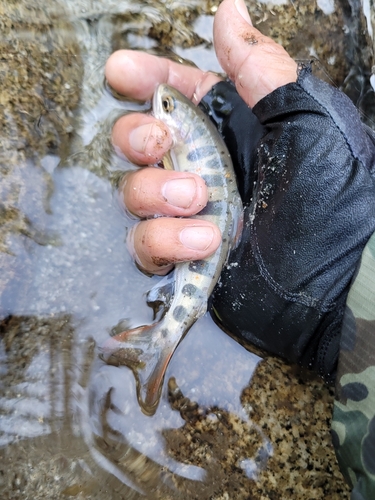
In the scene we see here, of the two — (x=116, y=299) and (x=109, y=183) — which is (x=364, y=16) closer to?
(x=109, y=183)

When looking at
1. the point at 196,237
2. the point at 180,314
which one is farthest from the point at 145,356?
the point at 196,237

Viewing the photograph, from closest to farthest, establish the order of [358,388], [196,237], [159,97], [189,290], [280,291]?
[358,388] → [196,237] → [280,291] → [189,290] → [159,97]

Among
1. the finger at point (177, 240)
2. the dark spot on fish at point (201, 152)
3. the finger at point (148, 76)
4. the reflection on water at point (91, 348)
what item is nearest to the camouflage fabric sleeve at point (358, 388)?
the reflection on water at point (91, 348)

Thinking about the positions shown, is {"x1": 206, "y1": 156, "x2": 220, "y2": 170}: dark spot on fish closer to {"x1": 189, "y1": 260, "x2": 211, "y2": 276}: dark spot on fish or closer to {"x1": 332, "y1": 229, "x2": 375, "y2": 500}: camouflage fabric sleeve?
{"x1": 189, "y1": 260, "x2": 211, "y2": 276}: dark spot on fish

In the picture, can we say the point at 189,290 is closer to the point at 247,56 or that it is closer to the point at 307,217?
the point at 307,217

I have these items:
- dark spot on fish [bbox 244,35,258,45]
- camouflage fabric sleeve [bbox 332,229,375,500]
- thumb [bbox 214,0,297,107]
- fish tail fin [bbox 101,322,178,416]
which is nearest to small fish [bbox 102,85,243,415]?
fish tail fin [bbox 101,322,178,416]

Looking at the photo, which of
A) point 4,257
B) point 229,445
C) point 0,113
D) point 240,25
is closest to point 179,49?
point 240,25

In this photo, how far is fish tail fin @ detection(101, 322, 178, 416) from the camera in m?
2.24

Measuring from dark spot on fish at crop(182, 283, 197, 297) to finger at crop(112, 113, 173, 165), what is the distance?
0.66 m

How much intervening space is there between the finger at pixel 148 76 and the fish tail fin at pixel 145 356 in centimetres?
128

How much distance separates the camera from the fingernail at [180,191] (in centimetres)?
214

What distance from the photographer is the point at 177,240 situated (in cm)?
213

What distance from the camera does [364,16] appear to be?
3.03m

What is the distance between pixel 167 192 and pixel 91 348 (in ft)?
2.80
